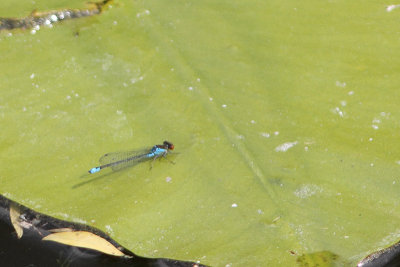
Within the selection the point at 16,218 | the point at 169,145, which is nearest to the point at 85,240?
the point at 16,218

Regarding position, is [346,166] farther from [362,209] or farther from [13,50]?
[13,50]

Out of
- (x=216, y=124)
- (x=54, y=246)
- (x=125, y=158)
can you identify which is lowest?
(x=54, y=246)

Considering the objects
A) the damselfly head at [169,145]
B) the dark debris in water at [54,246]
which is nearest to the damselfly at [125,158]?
the damselfly head at [169,145]

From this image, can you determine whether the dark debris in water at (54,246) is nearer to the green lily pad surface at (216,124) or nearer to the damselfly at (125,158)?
the green lily pad surface at (216,124)

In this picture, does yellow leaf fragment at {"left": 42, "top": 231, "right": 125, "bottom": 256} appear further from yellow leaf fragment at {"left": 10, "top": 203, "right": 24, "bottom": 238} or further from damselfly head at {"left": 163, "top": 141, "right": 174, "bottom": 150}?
damselfly head at {"left": 163, "top": 141, "right": 174, "bottom": 150}

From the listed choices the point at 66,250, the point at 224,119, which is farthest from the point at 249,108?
the point at 66,250

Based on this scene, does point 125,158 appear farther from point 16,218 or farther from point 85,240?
point 16,218

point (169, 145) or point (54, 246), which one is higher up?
point (169, 145)
